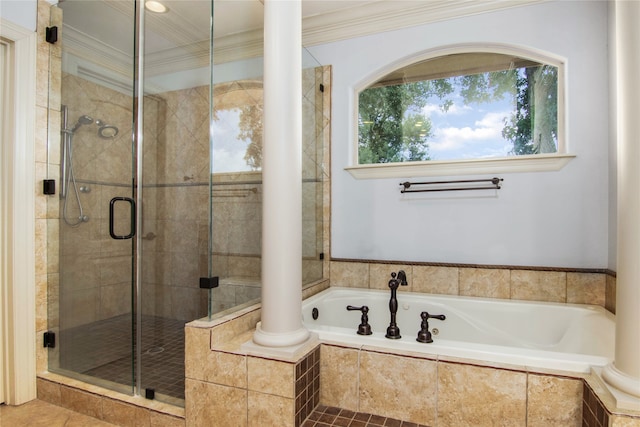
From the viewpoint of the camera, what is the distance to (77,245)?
2.06 meters

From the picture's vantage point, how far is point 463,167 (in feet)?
8.29

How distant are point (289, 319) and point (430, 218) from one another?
1.46 m

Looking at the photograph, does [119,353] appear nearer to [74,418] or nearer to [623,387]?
[74,418]

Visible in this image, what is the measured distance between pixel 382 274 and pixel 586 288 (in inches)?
52.1

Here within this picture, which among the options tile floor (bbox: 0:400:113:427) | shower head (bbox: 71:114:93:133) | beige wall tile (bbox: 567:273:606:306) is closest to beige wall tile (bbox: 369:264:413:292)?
beige wall tile (bbox: 567:273:606:306)

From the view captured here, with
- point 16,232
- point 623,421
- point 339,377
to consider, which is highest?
point 16,232

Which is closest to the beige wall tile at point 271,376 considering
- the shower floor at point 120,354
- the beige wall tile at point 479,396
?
the shower floor at point 120,354

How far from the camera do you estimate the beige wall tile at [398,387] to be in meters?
1.53

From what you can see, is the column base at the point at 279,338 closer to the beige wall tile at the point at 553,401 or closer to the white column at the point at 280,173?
the white column at the point at 280,173

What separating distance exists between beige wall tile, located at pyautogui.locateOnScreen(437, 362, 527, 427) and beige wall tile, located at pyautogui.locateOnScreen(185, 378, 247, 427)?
34.4 inches

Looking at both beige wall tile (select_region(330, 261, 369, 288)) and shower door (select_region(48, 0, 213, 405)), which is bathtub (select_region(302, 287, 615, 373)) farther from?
shower door (select_region(48, 0, 213, 405))

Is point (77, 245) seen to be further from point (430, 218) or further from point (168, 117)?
point (430, 218)

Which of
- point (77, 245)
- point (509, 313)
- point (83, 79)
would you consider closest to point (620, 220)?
→ point (509, 313)

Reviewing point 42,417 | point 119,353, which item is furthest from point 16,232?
point 42,417
